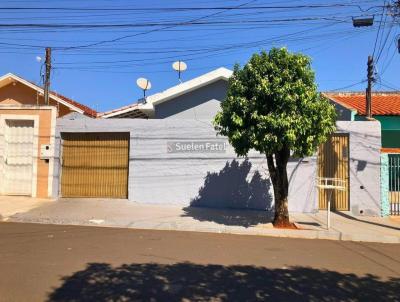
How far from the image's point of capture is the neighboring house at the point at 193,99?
18781 mm

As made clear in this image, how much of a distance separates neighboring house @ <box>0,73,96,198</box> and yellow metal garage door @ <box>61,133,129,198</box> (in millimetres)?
537

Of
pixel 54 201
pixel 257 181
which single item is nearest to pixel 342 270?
pixel 257 181

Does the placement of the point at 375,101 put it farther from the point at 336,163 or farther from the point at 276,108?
the point at 276,108

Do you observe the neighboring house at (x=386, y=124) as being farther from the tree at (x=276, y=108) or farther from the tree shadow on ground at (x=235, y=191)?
the tree at (x=276, y=108)

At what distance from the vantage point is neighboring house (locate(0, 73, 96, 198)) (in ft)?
50.9

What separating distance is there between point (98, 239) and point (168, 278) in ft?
11.2

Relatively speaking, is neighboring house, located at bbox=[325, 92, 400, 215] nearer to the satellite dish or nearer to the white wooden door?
the satellite dish

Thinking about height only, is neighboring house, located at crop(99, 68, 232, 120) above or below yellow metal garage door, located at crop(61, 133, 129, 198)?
above

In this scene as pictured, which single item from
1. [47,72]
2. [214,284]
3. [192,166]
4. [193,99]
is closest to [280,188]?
[192,166]

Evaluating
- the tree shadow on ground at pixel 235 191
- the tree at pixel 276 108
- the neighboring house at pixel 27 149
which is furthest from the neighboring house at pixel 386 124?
the neighboring house at pixel 27 149

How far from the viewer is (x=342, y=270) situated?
7258 mm

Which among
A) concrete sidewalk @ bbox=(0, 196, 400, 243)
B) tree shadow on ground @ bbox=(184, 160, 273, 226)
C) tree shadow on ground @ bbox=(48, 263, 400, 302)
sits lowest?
tree shadow on ground @ bbox=(48, 263, 400, 302)

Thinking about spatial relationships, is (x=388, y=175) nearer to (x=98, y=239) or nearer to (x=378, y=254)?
(x=378, y=254)

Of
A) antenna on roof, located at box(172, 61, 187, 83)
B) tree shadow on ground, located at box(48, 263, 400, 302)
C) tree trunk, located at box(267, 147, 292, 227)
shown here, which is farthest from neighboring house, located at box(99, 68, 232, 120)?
tree shadow on ground, located at box(48, 263, 400, 302)
